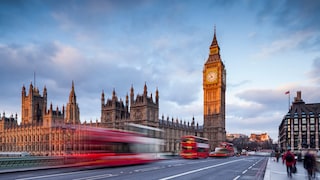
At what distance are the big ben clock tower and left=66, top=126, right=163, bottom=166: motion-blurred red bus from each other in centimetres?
8507

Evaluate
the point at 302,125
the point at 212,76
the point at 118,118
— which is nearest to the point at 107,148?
the point at 118,118

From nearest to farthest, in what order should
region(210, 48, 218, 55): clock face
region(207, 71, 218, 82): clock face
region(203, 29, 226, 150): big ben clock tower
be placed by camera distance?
1. region(203, 29, 226, 150): big ben clock tower
2. region(207, 71, 218, 82): clock face
3. region(210, 48, 218, 55): clock face

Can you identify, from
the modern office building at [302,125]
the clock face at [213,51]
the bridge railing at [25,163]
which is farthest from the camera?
the clock face at [213,51]

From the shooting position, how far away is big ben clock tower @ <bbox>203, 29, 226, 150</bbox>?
4434 inches

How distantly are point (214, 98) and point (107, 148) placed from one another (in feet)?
316

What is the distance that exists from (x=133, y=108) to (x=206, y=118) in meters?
40.6

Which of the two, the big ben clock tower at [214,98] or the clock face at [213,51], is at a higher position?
the clock face at [213,51]

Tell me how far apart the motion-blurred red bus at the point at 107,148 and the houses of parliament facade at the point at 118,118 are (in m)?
53.3

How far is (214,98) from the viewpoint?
11694 centimetres

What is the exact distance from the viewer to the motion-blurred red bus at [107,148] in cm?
2272

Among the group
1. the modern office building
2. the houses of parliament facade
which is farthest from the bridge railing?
the modern office building

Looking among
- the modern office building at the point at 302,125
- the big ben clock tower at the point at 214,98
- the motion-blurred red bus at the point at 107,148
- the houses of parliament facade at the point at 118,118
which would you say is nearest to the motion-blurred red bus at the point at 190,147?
the motion-blurred red bus at the point at 107,148

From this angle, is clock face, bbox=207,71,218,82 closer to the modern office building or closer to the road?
the modern office building

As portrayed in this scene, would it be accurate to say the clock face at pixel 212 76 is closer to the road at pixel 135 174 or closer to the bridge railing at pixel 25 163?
the road at pixel 135 174
